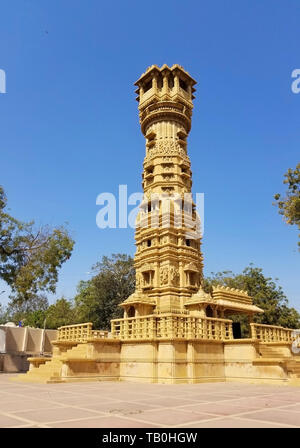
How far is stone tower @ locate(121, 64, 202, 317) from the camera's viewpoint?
25.6m

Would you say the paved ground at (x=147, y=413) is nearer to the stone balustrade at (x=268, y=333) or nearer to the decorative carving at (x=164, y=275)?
the stone balustrade at (x=268, y=333)

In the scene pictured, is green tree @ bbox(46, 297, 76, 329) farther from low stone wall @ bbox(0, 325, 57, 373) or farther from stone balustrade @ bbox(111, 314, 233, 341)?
stone balustrade @ bbox(111, 314, 233, 341)

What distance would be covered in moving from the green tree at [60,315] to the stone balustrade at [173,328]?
33559 millimetres

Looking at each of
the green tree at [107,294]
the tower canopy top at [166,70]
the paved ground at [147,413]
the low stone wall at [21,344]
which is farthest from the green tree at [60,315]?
the paved ground at [147,413]

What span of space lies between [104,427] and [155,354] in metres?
Result: 11.9

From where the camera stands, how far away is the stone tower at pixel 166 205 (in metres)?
25.6

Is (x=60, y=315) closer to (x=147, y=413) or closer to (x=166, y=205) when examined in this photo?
(x=166, y=205)

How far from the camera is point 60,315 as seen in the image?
173 ft

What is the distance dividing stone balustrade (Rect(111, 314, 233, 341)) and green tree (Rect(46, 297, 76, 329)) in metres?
33.6

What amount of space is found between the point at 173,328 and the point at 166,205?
1256cm

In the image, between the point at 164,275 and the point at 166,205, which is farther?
the point at 166,205

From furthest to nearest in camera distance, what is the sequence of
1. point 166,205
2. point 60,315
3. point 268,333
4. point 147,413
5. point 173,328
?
point 60,315 < point 166,205 < point 268,333 < point 173,328 < point 147,413

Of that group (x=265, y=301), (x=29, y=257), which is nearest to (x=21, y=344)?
(x=29, y=257)
